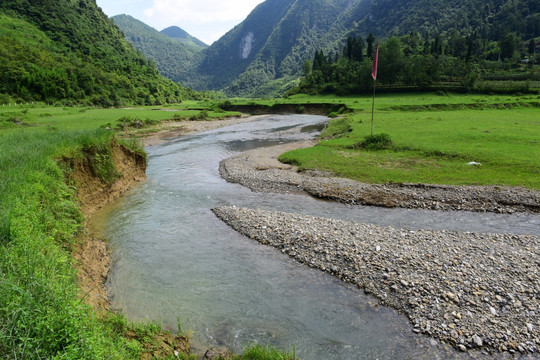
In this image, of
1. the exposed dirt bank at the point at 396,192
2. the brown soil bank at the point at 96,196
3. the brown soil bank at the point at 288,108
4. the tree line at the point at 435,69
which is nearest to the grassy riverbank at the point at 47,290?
the brown soil bank at the point at 96,196

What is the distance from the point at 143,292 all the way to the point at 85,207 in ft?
30.6

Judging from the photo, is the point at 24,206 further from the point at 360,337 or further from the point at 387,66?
the point at 387,66

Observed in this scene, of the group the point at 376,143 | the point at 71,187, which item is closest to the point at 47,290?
the point at 71,187

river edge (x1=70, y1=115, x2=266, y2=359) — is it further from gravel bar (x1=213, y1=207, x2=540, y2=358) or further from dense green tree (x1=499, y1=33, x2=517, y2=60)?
dense green tree (x1=499, y1=33, x2=517, y2=60)

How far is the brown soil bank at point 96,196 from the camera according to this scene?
10.0 m

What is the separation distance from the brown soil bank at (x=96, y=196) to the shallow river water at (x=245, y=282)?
0.61 m

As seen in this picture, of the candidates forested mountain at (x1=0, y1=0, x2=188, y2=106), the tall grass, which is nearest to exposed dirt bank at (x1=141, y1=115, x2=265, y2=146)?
the tall grass

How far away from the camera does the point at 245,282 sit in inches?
456

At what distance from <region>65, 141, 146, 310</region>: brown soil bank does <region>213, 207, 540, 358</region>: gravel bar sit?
23.5 ft

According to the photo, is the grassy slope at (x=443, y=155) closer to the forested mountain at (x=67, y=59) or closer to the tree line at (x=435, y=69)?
the tree line at (x=435, y=69)

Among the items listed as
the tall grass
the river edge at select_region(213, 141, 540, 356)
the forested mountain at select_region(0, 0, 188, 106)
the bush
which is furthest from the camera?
the forested mountain at select_region(0, 0, 188, 106)

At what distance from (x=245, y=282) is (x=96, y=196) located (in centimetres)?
1330

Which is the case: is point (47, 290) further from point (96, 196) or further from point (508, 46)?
point (508, 46)

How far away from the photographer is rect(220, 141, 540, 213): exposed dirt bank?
1795 centimetres
